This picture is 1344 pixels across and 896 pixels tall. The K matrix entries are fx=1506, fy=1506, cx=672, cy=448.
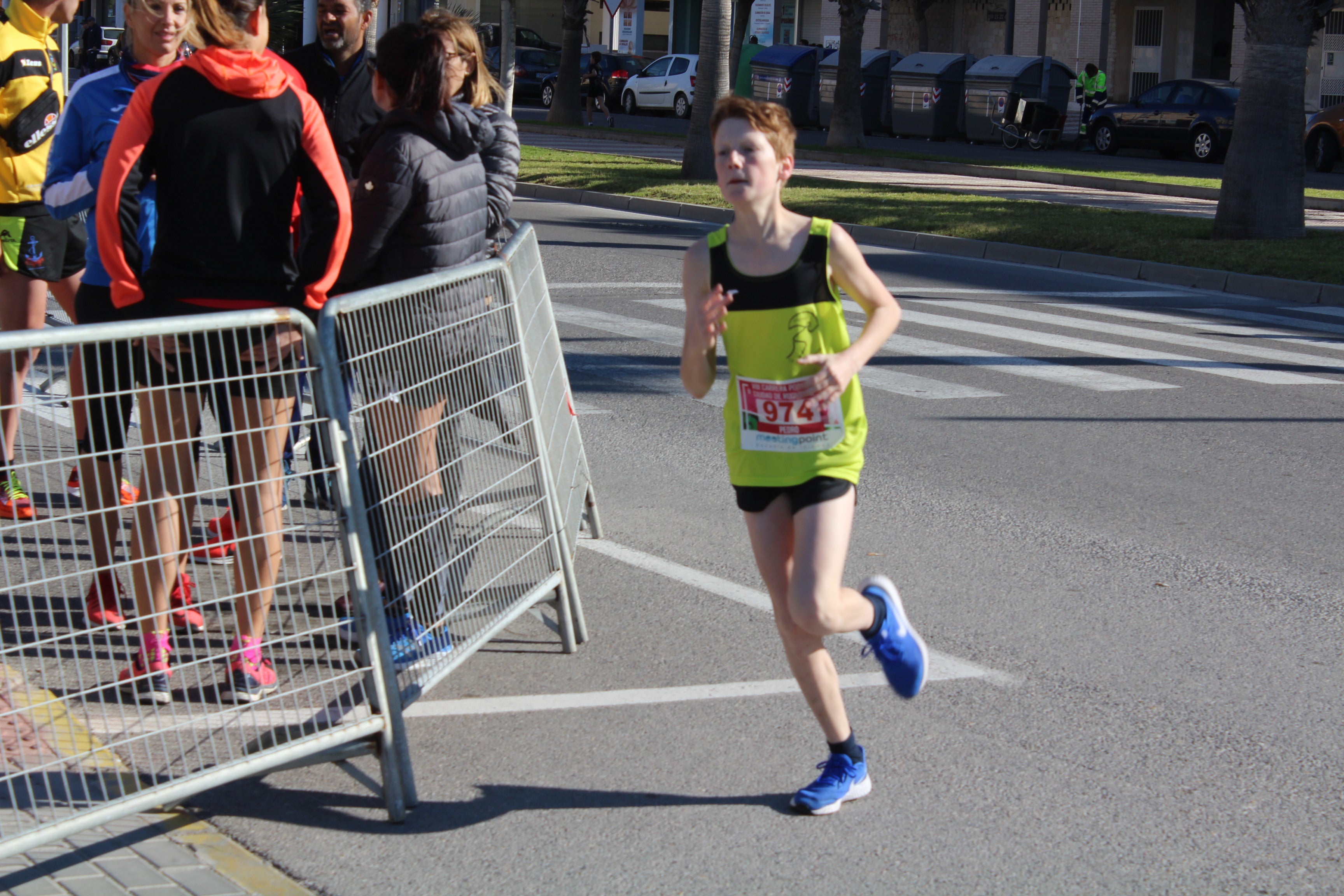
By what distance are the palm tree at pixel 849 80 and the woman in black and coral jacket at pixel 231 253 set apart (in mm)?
23476

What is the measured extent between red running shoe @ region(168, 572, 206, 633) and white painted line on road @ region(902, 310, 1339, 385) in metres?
7.23

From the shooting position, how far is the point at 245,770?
339 centimetres

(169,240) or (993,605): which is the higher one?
(169,240)

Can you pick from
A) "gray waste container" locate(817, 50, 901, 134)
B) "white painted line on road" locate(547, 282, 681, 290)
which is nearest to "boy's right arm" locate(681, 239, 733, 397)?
"white painted line on road" locate(547, 282, 681, 290)

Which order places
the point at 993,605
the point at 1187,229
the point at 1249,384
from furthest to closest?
the point at 1187,229, the point at 1249,384, the point at 993,605

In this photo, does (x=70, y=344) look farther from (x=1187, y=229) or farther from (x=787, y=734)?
(x=1187, y=229)

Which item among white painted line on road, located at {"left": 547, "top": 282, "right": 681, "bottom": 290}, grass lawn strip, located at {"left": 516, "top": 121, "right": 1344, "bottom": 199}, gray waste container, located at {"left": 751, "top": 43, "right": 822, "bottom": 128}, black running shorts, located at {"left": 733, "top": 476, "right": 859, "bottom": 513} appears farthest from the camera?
gray waste container, located at {"left": 751, "top": 43, "right": 822, "bottom": 128}

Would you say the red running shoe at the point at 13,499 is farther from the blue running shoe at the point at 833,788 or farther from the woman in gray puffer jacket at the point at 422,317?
the blue running shoe at the point at 833,788

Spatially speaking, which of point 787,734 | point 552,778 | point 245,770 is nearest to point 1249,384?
point 787,734

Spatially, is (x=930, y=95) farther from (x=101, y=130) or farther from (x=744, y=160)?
(x=744, y=160)

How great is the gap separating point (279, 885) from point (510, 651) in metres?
1.55

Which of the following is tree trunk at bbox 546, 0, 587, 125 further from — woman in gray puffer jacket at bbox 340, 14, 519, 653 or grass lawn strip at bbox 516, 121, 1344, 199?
woman in gray puffer jacket at bbox 340, 14, 519, 653

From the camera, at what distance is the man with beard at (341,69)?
5711 millimetres

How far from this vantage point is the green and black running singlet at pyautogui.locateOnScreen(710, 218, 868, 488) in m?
3.57
